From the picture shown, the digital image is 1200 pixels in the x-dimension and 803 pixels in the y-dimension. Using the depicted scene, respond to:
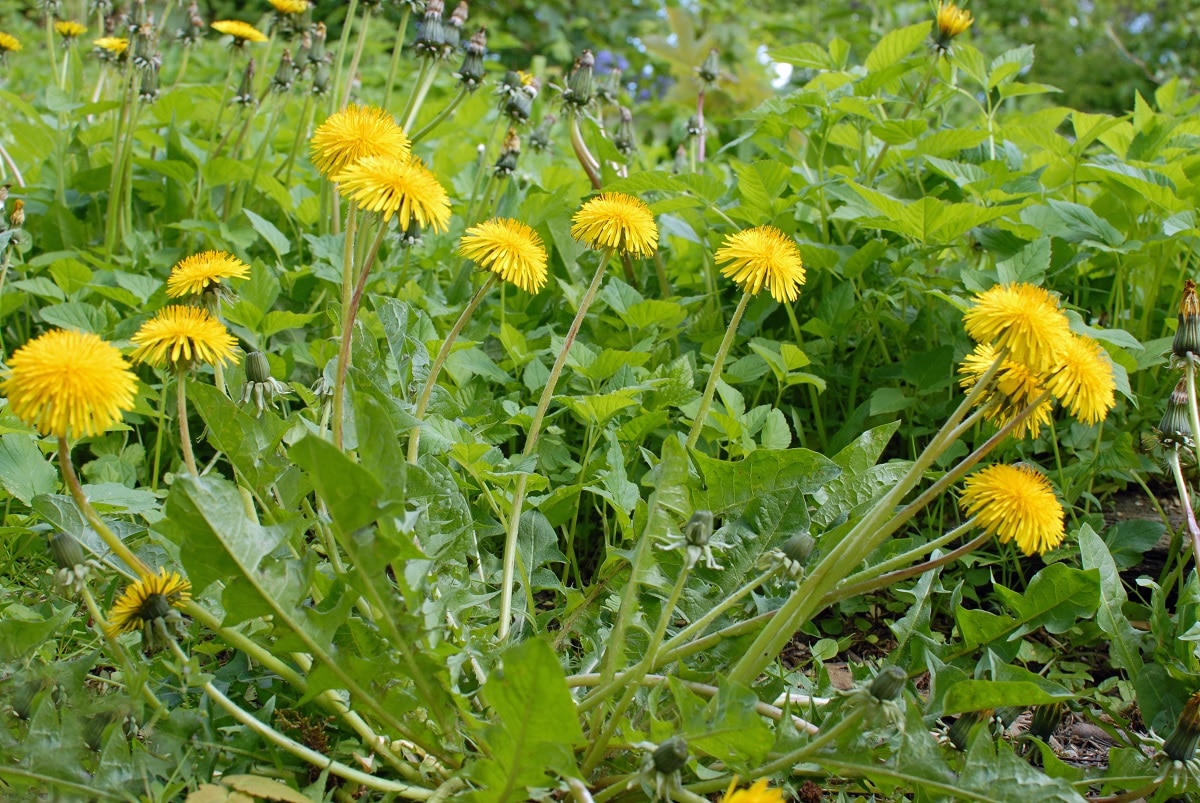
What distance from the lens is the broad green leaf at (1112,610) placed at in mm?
1640

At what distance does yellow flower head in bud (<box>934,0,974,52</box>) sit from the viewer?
2506mm

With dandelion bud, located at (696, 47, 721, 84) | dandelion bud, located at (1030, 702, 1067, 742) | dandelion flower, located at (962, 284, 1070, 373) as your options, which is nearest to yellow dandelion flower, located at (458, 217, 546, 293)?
dandelion flower, located at (962, 284, 1070, 373)

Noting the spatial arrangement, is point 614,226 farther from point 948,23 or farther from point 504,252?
point 948,23

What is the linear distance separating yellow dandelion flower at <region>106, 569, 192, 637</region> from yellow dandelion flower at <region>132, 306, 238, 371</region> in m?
0.29

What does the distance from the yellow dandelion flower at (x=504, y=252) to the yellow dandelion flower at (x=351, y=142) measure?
16 cm

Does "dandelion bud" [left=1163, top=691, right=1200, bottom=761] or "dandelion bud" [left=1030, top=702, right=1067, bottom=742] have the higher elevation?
"dandelion bud" [left=1163, top=691, right=1200, bottom=761]

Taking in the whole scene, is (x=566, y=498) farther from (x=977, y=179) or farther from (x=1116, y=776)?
Answer: (x=977, y=179)

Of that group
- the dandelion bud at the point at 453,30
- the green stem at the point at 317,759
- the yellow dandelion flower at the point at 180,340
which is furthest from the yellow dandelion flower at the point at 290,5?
the green stem at the point at 317,759

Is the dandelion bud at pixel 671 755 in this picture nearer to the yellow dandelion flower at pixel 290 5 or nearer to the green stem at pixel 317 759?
the green stem at pixel 317 759

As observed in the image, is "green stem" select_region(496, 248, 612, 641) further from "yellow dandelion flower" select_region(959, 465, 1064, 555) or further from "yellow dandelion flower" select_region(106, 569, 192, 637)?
"yellow dandelion flower" select_region(959, 465, 1064, 555)

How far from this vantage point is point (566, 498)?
186cm

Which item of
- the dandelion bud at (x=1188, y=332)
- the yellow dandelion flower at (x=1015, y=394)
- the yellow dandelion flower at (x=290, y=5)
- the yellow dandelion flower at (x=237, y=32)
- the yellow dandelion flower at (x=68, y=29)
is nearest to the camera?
the yellow dandelion flower at (x=1015, y=394)

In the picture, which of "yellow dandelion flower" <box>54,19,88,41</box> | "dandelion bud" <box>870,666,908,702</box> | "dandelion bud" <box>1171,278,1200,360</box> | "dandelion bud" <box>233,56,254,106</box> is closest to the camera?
"dandelion bud" <box>870,666,908,702</box>

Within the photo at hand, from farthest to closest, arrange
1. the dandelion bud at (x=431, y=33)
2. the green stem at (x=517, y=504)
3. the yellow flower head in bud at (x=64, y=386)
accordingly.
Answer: the dandelion bud at (x=431, y=33), the green stem at (x=517, y=504), the yellow flower head in bud at (x=64, y=386)
